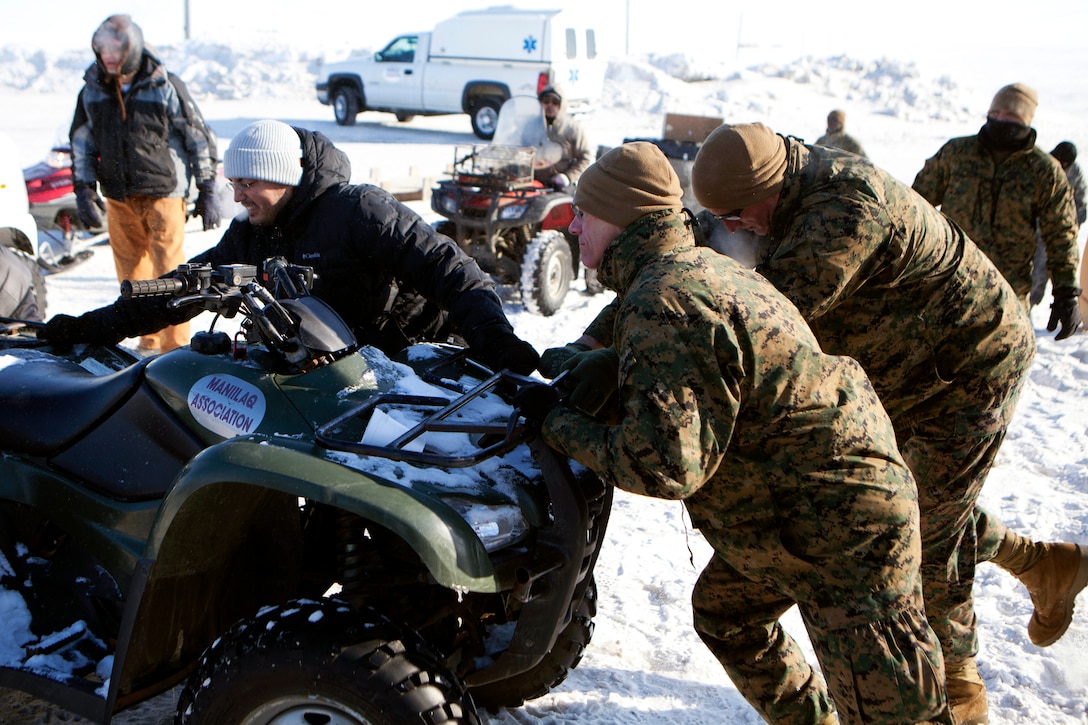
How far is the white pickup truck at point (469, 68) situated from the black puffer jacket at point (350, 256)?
17.1 metres

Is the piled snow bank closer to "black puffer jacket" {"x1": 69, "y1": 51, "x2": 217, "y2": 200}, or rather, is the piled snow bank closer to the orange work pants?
"black puffer jacket" {"x1": 69, "y1": 51, "x2": 217, "y2": 200}

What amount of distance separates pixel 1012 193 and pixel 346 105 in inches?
697

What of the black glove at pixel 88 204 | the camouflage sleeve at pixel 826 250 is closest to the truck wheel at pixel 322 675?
the camouflage sleeve at pixel 826 250

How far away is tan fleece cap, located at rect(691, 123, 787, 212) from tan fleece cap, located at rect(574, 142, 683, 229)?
1.33ft

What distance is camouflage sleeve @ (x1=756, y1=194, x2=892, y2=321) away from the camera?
2.76 metres

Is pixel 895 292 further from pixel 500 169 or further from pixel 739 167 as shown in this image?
pixel 500 169

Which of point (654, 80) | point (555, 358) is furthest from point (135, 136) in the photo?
point (654, 80)

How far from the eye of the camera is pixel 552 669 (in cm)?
285

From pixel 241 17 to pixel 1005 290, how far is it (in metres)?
63.7

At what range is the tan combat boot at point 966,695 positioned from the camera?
10.3ft

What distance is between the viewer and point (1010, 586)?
13.2 ft

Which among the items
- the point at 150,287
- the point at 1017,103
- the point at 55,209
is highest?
the point at 1017,103

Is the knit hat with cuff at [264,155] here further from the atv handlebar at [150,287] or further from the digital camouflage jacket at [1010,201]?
the digital camouflage jacket at [1010,201]

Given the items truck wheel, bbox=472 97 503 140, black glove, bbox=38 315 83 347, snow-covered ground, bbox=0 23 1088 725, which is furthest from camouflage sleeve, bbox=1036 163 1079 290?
truck wheel, bbox=472 97 503 140
